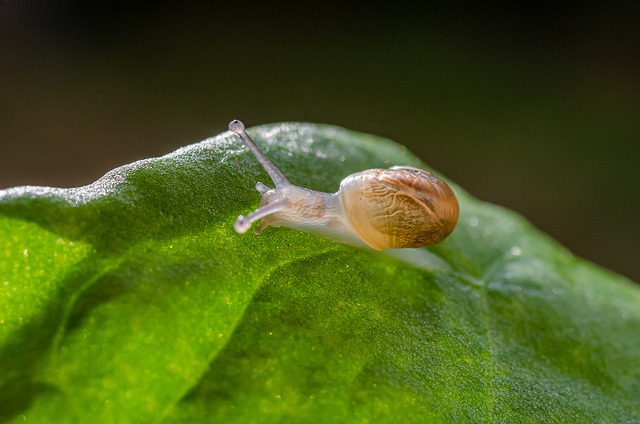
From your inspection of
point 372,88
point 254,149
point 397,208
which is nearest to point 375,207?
point 397,208

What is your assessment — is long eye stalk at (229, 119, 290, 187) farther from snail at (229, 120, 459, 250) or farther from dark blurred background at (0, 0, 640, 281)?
dark blurred background at (0, 0, 640, 281)

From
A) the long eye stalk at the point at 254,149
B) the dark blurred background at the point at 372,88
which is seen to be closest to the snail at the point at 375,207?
the long eye stalk at the point at 254,149

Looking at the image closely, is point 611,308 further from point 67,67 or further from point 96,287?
point 67,67

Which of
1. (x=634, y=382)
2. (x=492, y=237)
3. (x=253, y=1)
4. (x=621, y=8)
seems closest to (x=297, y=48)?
(x=253, y=1)

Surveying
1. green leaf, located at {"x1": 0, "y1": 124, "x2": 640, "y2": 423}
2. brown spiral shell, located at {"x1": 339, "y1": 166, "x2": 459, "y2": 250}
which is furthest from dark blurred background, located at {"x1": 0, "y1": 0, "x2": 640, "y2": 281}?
green leaf, located at {"x1": 0, "y1": 124, "x2": 640, "y2": 423}

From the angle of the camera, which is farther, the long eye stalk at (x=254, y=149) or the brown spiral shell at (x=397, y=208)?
the brown spiral shell at (x=397, y=208)

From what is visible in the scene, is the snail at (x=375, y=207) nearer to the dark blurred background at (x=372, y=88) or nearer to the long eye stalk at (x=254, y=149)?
the long eye stalk at (x=254, y=149)
